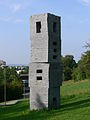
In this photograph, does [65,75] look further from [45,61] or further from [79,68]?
[45,61]

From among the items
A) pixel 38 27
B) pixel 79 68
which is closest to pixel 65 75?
pixel 79 68

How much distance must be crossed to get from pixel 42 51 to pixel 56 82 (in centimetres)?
172

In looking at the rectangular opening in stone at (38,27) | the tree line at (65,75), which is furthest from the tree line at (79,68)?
the rectangular opening in stone at (38,27)

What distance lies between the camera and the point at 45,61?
15219 millimetres

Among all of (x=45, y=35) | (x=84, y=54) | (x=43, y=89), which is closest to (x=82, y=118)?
(x=43, y=89)

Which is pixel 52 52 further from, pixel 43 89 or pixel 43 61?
pixel 43 89

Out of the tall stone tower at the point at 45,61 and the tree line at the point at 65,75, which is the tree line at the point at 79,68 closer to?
the tree line at the point at 65,75

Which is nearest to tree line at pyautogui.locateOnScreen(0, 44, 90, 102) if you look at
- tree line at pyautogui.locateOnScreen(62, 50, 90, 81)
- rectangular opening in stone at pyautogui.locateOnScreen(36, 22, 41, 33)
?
tree line at pyautogui.locateOnScreen(62, 50, 90, 81)

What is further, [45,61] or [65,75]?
[65,75]

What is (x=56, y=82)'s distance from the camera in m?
15.6

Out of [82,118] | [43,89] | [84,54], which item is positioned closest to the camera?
[82,118]

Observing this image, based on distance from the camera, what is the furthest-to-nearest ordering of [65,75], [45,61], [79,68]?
[65,75] → [79,68] → [45,61]

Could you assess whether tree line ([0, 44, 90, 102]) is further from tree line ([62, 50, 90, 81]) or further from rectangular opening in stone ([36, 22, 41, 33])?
rectangular opening in stone ([36, 22, 41, 33])

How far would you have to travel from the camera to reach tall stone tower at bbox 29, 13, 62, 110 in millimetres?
15164
